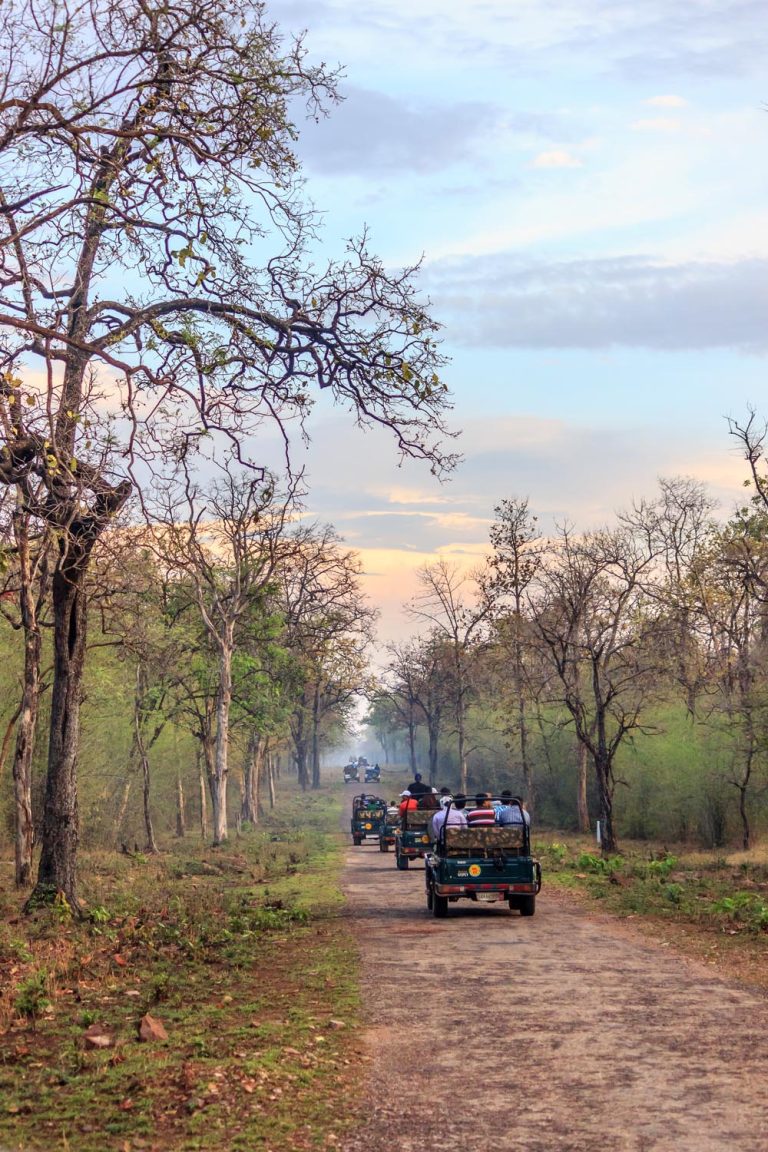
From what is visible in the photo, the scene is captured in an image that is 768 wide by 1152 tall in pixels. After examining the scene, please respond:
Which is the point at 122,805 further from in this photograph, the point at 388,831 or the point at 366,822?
the point at 388,831

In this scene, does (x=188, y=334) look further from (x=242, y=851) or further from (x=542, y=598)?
(x=542, y=598)

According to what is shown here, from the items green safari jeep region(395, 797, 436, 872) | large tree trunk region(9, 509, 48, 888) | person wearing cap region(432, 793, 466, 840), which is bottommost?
green safari jeep region(395, 797, 436, 872)

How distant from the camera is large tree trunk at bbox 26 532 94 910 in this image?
16000 mm

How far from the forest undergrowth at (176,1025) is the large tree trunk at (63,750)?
605 mm

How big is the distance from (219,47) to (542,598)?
32418 millimetres

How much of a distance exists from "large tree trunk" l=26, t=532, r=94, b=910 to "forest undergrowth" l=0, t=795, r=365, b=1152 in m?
0.60

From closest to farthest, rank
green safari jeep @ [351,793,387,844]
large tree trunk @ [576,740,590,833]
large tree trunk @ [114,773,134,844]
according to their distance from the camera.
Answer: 1. large tree trunk @ [114,773,134,844]
2. green safari jeep @ [351,793,387,844]
3. large tree trunk @ [576,740,590,833]

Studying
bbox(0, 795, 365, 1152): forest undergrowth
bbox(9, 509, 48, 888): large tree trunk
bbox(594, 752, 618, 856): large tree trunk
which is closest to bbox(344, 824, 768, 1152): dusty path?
bbox(0, 795, 365, 1152): forest undergrowth

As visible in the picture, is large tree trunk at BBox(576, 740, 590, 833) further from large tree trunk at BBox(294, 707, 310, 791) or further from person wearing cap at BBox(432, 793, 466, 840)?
person wearing cap at BBox(432, 793, 466, 840)

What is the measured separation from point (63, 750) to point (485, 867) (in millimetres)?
6673

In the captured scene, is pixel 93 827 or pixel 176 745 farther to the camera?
pixel 176 745

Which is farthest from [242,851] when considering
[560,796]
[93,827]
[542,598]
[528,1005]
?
[528,1005]

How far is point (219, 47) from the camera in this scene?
1275 centimetres

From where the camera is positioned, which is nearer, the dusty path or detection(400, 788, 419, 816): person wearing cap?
the dusty path
